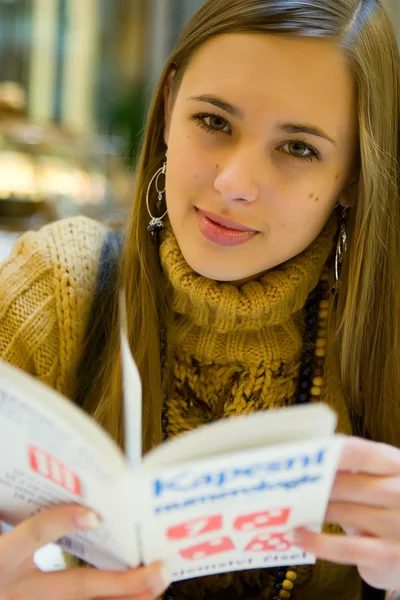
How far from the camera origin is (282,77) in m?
0.79

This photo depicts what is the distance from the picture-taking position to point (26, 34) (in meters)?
4.54

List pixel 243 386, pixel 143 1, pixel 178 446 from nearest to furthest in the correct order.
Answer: pixel 178 446
pixel 243 386
pixel 143 1

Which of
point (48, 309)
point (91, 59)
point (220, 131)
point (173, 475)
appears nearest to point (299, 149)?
point (220, 131)

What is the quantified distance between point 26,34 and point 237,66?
13.8ft

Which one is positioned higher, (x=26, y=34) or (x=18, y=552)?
(x=26, y=34)

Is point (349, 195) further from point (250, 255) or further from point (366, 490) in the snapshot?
point (366, 490)

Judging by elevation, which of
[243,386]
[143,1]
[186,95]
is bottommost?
[243,386]

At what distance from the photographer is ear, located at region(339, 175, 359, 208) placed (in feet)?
3.14

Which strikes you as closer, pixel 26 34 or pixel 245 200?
pixel 245 200

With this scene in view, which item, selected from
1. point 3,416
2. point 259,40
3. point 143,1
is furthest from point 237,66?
point 143,1

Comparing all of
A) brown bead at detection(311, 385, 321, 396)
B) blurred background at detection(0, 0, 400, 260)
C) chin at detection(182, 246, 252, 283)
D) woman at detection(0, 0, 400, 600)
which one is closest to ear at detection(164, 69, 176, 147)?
woman at detection(0, 0, 400, 600)

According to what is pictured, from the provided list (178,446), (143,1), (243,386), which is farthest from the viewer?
(143,1)

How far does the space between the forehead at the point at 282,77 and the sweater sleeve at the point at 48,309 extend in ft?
1.05

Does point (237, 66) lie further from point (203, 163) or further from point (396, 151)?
point (396, 151)
